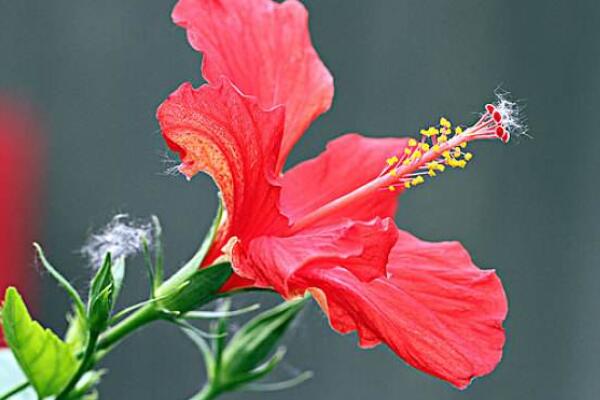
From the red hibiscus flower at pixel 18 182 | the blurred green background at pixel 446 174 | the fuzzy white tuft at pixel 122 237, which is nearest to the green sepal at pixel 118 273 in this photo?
the fuzzy white tuft at pixel 122 237

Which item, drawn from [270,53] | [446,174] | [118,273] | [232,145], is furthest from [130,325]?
[446,174]

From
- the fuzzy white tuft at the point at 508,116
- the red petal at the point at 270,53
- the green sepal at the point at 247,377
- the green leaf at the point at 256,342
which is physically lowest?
the green sepal at the point at 247,377

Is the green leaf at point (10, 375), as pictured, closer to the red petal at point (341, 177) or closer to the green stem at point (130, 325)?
the green stem at point (130, 325)

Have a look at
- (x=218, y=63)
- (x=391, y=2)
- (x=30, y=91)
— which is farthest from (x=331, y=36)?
(x=218, y=63)

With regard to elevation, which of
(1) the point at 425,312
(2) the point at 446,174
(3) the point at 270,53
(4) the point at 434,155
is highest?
(3) the point at 270,53

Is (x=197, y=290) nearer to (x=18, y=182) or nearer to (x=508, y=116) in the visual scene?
(x=508, y=116)

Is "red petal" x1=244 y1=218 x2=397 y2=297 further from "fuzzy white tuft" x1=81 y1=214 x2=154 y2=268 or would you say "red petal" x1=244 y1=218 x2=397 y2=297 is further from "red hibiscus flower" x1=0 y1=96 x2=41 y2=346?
"red hibiscus flower" x1=0 y1=96 x2=41 y2=346

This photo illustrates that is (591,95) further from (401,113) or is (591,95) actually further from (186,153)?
(186,153)
